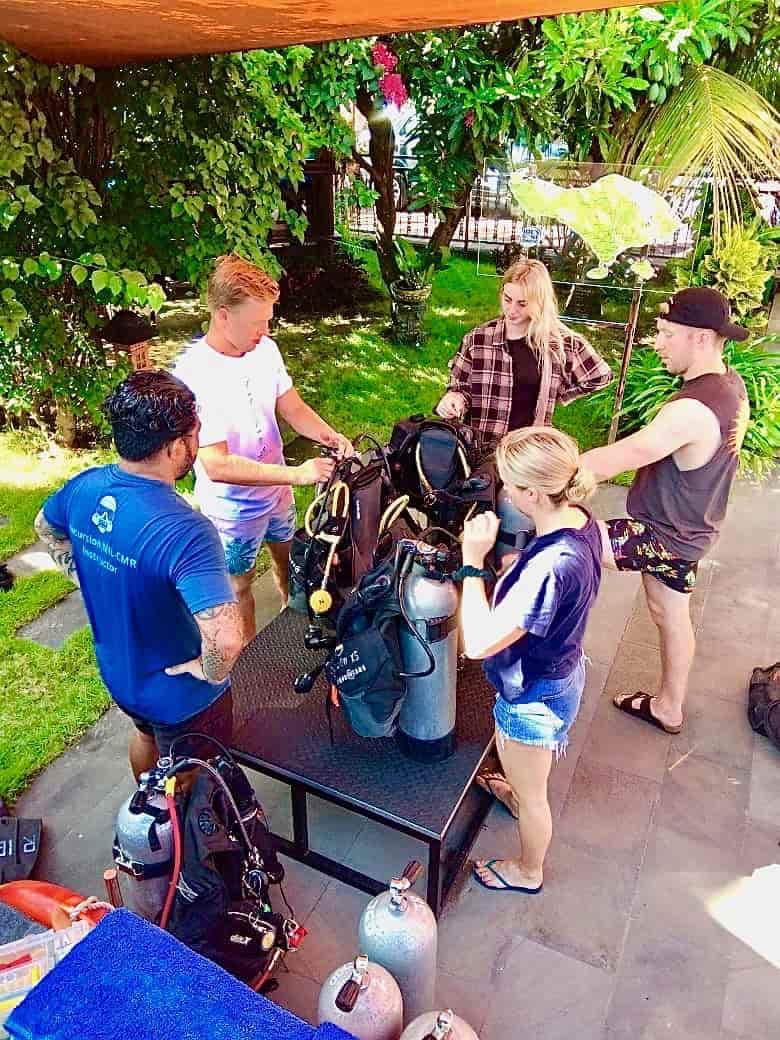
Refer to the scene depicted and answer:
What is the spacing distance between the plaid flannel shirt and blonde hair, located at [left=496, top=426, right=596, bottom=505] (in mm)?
1347

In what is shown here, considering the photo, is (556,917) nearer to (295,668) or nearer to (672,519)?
(295,668)

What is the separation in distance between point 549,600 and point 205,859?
39.7 inches

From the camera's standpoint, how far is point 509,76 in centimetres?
566

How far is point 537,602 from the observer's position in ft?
6.29

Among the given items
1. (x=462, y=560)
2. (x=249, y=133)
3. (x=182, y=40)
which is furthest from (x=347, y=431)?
(x=462, y=560)

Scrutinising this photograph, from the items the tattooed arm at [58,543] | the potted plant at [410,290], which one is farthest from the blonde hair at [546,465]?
the potted plant at [410,290]

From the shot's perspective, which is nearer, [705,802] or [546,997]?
[546,997]

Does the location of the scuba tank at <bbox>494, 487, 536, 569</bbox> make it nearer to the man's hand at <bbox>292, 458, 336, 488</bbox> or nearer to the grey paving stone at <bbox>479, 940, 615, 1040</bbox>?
the man's hand at <bbox>292, 458, 336, 488</bbox>

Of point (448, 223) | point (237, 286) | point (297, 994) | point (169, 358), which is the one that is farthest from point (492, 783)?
point (448, 223)

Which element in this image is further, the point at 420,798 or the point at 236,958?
the point at 420,798

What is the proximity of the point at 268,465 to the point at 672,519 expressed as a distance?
4.76 feet

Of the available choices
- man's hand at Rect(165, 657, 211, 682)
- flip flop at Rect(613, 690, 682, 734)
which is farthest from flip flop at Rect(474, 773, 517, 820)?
man's hand at Rect(165, 657, 211, 682)

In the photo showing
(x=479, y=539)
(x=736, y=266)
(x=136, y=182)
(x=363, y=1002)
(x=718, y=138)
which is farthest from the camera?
(x=736, y=266)

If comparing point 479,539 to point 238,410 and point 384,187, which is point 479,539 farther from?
point 384,187
